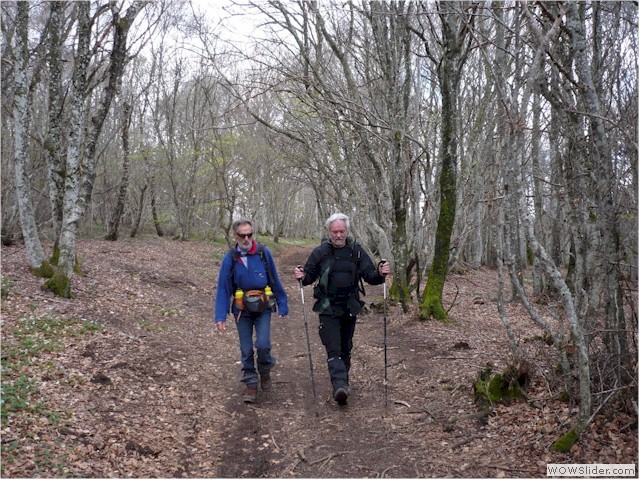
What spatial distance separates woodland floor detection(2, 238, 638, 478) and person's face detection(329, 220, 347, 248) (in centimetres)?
195

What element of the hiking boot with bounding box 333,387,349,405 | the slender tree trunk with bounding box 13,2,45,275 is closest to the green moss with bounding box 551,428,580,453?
the hiking boot with bounding box 333,387,349,405

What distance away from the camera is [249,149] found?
31.6 metres

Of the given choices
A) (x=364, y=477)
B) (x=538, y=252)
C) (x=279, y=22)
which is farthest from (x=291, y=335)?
(x=279, y=22)

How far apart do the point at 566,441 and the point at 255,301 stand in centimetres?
355

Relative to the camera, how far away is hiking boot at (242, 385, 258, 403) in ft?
19.4

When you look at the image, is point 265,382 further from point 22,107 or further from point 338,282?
A: point 22,107

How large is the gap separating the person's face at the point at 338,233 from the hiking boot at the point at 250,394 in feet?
6.74

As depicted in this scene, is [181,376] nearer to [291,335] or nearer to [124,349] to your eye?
[124,349]

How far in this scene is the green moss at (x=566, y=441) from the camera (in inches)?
155

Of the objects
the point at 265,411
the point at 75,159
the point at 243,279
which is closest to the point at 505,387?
the point at 265,411

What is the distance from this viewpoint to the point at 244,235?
597cm

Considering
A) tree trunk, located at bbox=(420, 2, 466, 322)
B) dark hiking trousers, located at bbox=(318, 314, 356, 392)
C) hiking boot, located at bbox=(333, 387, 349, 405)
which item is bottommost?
hiking boot, located at bbox=(333, 387, 349, 405)

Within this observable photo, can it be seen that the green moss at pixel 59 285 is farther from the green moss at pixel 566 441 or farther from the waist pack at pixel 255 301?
the green moss at pixel 566 441

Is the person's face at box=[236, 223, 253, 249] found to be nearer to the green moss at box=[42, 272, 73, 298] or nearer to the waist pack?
the waist pack
